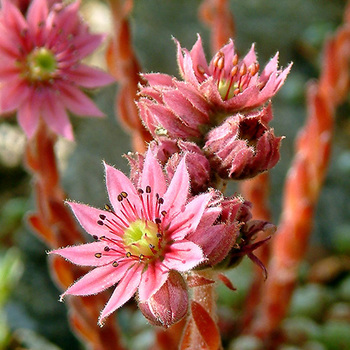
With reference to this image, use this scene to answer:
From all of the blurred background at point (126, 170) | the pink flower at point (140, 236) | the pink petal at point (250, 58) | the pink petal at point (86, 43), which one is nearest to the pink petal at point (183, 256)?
the pink flower at point (140, 236)

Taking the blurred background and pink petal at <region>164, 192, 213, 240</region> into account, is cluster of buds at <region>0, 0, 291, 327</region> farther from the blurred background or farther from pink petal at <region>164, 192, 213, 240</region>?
the blurred background

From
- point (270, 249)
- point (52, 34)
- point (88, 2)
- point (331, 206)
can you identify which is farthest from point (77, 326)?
point (88, 2)

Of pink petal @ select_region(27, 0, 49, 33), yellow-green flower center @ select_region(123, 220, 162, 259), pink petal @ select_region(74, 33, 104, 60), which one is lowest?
yellow-green flower center @ select_region(123, 220, 162, 259)

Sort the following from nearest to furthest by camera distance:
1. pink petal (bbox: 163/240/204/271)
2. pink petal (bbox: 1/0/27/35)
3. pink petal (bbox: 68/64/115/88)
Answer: pink petal (bbox: 163/240/204/271)
pink petal (bbox: 1/0/27/35)
pink petal (bbox: 68/64/115/88)

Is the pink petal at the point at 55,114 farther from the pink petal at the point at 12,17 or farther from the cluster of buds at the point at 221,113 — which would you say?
the cluster of buds at the point at 221,113

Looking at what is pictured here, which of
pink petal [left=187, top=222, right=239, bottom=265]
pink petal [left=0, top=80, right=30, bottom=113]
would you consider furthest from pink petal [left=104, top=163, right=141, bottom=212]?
pink petal [left=0, top=80, right=30, bottom=113]

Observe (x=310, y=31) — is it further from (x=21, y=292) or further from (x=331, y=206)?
(x=21, y=292)

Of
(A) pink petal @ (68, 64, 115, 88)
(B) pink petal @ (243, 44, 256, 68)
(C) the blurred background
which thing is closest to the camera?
(B) pink petal @ (243, 44, 256, 68)
